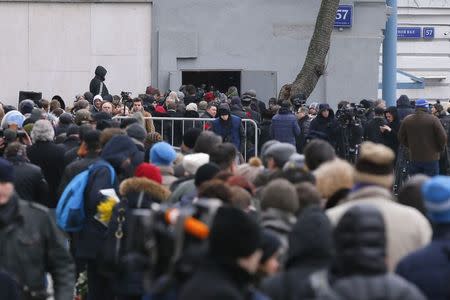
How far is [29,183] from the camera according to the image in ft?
40.1

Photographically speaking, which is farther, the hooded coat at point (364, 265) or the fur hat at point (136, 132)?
the fur hat at point (136, 132)

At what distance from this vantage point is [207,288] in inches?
223

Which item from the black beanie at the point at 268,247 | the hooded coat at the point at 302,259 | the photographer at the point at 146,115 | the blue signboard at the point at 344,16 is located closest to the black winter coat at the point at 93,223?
the black beanie at the point at 268,247

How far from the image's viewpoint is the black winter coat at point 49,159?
14211mm

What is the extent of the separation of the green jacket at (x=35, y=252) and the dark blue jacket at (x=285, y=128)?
13.0 meters

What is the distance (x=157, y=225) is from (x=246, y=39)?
2833 centimetres

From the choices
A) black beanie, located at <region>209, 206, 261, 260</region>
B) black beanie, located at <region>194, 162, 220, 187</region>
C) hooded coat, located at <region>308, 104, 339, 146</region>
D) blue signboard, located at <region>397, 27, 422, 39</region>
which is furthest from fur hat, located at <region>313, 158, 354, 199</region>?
blue signboard, located at <region>397, 27, 422, 39</region>

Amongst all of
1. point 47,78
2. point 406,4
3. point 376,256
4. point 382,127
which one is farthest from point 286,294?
point 406,4

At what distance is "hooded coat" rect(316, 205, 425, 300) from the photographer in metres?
5.84

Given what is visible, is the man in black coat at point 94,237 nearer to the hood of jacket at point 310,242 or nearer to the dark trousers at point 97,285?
the dark trousers at point 97,285

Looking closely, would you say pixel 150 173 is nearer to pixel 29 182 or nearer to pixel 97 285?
pixel 97 285

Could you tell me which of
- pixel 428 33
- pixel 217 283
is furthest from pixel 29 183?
pixel 428 33

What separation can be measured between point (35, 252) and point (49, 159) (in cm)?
550

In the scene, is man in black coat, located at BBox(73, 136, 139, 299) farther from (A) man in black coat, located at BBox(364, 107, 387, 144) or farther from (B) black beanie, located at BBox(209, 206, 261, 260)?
(A) man in black coat, located at BBox(364, 107, 387, 144)
